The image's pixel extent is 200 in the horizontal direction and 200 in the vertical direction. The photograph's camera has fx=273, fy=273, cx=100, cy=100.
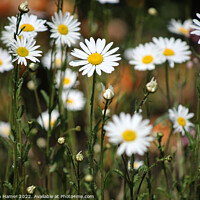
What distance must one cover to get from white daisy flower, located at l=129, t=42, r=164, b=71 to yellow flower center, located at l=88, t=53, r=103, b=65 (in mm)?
259

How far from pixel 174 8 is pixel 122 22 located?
1.71ft

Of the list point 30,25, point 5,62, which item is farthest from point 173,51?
point 5,62

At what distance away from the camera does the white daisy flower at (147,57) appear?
1000mm

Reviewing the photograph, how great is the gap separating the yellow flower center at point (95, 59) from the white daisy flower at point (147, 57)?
0.26 meters

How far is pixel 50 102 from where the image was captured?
94cm

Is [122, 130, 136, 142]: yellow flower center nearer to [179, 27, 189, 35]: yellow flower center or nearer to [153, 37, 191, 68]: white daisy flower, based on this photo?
[153, 37, 191, 68]: white daisy flower

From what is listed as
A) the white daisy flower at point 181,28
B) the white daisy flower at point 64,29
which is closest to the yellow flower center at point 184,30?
the white daisy flower at point 181,28

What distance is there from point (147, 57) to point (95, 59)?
1.13 ft

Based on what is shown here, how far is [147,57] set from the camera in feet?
3.42

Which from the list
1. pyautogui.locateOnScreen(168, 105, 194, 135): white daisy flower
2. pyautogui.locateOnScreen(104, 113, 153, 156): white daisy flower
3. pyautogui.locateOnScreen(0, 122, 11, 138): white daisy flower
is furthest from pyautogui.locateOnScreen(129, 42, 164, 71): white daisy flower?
pyautogui.locateOnScreen(0, 122, 11, 138): white daisy flower

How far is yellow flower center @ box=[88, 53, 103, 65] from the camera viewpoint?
76 cm

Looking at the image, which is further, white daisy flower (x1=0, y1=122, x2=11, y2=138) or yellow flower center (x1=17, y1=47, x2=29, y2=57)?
white daisy flower (x1=0, y1=122, x2=11, y2=138)

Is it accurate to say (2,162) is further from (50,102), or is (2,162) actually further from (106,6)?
(106,6)

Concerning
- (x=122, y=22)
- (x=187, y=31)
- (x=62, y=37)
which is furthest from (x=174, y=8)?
(x=62, y=37)
